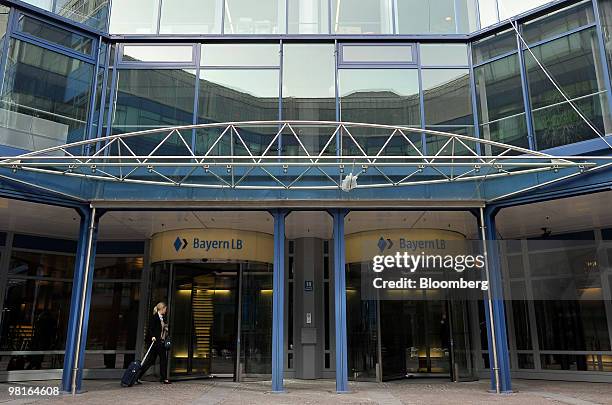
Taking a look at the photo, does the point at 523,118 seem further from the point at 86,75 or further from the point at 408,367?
the point at 86,75

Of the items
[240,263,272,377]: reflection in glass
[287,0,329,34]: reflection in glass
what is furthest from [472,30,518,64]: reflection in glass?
[240,263,272,377]: reflection in glass

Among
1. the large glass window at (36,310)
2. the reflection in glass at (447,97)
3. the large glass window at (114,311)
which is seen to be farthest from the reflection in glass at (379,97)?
the large glass window at (36,310)

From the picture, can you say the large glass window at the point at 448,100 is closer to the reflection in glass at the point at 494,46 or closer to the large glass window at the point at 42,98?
the reflection in glass at the point at 494,46

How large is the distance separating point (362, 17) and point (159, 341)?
9266 millimetres

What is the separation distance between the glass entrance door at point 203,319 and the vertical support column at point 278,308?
244cm

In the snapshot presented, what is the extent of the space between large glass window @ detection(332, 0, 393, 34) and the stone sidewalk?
8.49 meters

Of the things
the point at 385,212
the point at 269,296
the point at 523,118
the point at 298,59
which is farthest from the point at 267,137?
the point at 523,118

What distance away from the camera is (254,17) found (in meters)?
13.1

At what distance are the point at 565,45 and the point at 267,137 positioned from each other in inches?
267

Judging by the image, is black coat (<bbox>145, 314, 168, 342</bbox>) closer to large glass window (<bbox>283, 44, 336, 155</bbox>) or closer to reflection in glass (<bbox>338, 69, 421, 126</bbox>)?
large glass window (<bbox>283, 44, 336, 155</bbox>)

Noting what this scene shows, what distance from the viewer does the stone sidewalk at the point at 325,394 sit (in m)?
9.47

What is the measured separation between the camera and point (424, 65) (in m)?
12.5

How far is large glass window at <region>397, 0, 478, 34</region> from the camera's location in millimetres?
12836

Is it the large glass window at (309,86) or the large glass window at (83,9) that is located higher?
the large glass window at (83,9)
